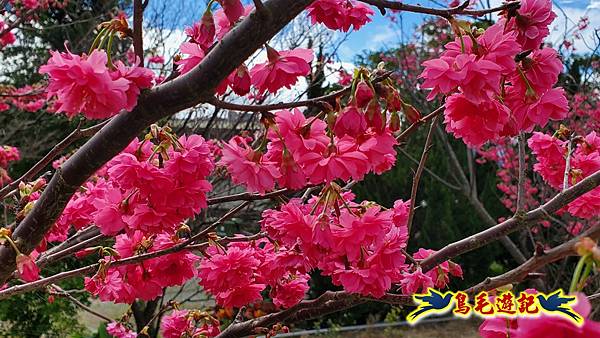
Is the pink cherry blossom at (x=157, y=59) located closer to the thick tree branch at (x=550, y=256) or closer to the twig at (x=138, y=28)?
the twig at (x=138, y=28)

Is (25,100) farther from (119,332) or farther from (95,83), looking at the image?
(95,83)

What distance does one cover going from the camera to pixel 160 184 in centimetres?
111

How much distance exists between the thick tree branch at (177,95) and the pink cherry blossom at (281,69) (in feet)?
0.55

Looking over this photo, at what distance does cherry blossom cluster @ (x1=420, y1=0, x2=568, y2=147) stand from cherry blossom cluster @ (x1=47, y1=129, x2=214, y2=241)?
44 centimetres

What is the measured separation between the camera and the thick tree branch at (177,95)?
814mm

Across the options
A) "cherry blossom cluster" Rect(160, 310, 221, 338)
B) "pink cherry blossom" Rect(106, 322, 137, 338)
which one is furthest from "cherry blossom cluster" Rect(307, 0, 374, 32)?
"pink cherry blossom" Rect(106, 322, 137, 338)

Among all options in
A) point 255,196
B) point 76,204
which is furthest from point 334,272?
point 76,204

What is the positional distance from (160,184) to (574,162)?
1294mm

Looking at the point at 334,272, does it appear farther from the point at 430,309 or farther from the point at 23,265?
the point at 23,265

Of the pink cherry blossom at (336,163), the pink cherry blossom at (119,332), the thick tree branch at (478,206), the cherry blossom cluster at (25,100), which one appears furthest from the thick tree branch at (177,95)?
the cherry blossom cluster at (25,100)

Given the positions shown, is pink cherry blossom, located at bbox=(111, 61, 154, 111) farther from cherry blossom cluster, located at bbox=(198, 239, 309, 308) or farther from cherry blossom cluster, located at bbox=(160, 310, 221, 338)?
cherry blossom cluster, located at bbox=(160, 310, 221, 338)

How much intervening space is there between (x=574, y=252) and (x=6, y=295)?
4.22 ft

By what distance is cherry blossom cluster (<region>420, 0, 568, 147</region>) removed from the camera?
0.98 meters

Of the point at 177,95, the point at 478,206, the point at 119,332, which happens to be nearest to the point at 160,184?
the point at 177,95
